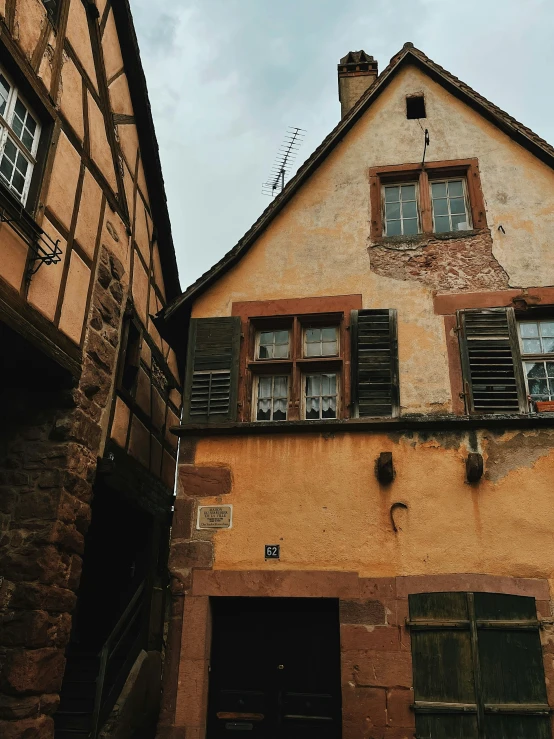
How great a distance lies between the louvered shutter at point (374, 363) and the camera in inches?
271

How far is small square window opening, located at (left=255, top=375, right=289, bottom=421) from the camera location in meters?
7.25

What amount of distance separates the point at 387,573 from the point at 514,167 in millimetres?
5053

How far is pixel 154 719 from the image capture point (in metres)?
7.87

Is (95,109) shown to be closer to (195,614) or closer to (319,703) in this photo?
(195,614)

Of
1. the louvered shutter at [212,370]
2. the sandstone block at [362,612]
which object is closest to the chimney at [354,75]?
the louvered shutter at [212,370]

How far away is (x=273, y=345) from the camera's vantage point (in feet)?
25.1

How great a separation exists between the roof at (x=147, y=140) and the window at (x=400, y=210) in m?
3.51

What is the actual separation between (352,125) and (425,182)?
4.13ft

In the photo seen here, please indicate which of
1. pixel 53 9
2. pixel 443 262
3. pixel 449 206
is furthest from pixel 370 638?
pixel 53 9

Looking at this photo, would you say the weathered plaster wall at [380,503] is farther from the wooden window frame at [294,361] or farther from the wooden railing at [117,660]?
the wooden railing at [117,660]

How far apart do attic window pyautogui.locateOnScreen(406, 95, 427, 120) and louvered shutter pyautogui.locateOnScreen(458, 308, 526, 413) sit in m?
3.13

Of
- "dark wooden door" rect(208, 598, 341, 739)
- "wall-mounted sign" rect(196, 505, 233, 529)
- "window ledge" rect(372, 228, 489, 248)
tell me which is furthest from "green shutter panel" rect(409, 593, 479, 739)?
"window ledge" rect(372, 228, 489, 248)

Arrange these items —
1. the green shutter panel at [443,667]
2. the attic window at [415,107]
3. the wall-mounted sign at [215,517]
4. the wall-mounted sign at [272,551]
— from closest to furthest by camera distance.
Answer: the green shutter panel at [443,667] < the wall-mounted sign at [272,551] < the wall-mounted sign at [215,517] < the attic window at [415,107]

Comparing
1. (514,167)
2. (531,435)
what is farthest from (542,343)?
(514,167)
